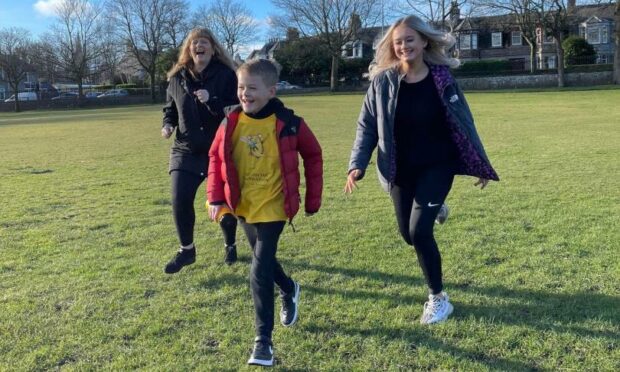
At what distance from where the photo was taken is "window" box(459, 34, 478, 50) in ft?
238

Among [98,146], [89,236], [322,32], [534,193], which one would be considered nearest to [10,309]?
[89,236]

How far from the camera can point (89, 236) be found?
657 centimetres

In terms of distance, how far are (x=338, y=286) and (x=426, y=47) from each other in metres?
2.02

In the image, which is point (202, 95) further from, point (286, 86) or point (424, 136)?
point (286, 86)

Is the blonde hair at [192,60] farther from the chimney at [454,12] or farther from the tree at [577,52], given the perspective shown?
the tree at [577,52]

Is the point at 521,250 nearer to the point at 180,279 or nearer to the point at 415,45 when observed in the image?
the point at 415,45

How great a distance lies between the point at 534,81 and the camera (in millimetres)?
52750

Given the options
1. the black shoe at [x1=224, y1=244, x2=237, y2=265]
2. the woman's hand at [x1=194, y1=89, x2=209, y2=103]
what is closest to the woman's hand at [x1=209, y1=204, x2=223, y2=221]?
the woman's hand at [x1=194, y1=89, x2=209, y2=103]

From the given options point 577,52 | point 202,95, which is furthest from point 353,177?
point 577,52

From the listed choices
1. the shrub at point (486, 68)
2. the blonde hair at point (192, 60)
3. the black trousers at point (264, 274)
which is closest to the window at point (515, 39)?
the shrub at point (486, 68)

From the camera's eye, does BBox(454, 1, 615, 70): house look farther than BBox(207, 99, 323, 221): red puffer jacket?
Yes

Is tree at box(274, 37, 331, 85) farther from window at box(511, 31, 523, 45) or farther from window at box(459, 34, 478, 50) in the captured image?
window at box(511, 31, 523, 45)

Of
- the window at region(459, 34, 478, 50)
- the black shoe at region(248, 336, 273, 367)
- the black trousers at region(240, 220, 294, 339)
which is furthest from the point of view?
the window at region(459, 34, 478, 50)

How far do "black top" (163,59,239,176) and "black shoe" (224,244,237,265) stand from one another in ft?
2.75
